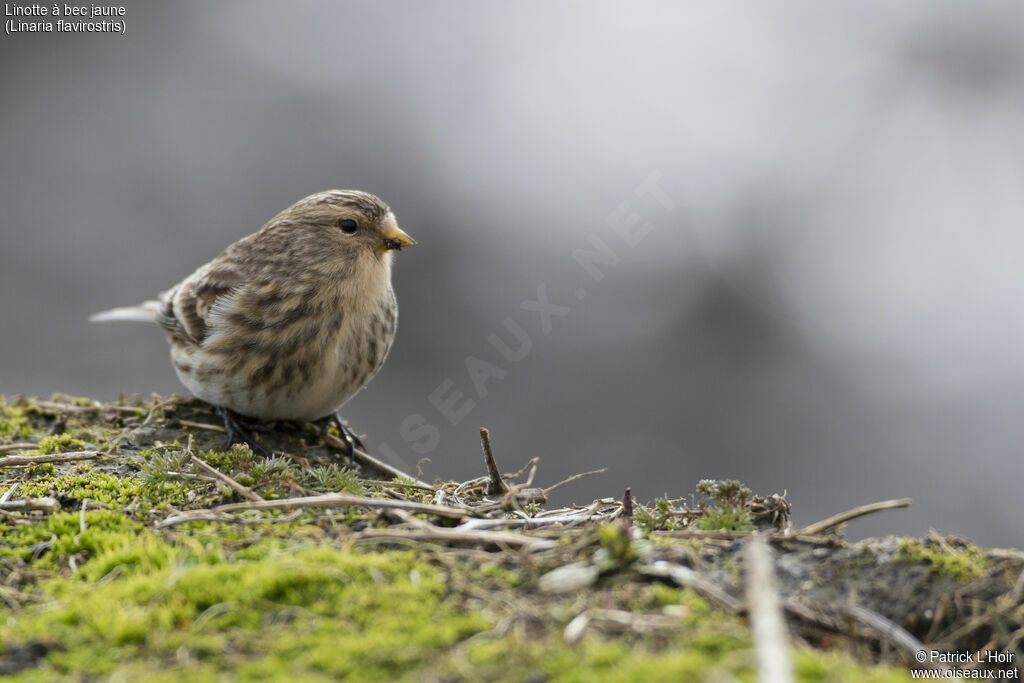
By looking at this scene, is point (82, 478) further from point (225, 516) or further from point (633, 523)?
point (633, 523)

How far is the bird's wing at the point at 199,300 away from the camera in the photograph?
15.4ft

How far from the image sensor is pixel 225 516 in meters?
2.80

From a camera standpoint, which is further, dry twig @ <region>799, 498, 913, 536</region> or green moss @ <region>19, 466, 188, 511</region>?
green moss @ <region>19, 466, 188, 511</region>

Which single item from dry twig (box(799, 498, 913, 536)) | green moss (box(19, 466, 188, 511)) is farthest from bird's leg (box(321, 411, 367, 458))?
dry twig (box(799, 498, 913, 536))

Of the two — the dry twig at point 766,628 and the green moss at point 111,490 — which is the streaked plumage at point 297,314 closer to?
the green moss at point 111,490

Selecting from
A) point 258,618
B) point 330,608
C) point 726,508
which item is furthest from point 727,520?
point 258,618

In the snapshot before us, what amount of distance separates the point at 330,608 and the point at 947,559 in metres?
1.76

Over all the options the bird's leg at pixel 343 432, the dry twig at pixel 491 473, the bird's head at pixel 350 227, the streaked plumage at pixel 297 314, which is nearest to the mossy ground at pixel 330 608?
the dry twig at pixel 491 473

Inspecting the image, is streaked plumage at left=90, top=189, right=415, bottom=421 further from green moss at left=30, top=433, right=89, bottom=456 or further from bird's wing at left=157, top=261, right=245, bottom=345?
green moss at left=30, top=433, right=89, bottom=456

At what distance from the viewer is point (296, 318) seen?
4.43 metres

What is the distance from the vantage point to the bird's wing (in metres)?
4.70

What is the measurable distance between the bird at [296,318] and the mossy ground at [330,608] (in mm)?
1322

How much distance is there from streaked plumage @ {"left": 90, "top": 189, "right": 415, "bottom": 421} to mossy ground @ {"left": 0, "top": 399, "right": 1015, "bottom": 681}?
1322 millimetres

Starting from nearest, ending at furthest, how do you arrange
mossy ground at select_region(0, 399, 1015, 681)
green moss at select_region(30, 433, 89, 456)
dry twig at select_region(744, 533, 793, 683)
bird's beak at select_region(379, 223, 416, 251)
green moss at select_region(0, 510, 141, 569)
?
dry twig at select_region(744, 533, 793, 683) < mossy ground at select_region(0, 399, 1015, 681) < green moss at select_region(0, 510, 141, 569) < green moss at select_region(30, 433, 89, 456) < bird's beak at select_region(379, 223, 416, 251)
